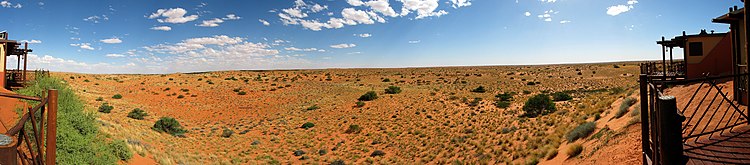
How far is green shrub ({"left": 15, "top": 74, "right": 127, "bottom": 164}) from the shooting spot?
10.8 meters

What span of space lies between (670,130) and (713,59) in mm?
18325

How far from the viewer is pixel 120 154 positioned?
44.0ft

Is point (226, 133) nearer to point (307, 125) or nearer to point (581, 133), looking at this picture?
point (307, 125)

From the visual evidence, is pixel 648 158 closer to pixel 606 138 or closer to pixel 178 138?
pixel 606 138

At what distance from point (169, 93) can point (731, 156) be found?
46591mm

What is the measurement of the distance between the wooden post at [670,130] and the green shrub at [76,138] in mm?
13539

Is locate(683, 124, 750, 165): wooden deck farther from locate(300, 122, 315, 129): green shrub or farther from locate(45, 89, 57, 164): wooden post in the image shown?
locate(300, 122, 315, 129): green shrub

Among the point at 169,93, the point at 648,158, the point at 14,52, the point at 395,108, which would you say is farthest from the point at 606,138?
the point at 169,93

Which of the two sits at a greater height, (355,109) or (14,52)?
(14,52)

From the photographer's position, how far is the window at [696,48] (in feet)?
57.1

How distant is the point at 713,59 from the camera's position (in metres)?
16.7

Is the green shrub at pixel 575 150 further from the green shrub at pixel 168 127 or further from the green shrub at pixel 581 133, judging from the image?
the green shrub at pixel 168 127

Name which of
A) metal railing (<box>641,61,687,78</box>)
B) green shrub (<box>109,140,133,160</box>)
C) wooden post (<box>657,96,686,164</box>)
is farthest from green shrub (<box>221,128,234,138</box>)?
wooden post (<box>657,96,686,164</box>)

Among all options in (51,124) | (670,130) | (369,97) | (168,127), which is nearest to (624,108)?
(670,130)
